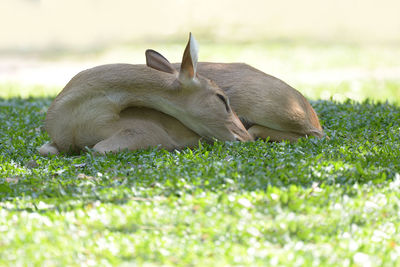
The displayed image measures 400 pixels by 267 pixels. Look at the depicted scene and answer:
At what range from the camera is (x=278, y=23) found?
22.5m

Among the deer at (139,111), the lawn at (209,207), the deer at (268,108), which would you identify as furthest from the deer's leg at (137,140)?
the deer at (268,108)

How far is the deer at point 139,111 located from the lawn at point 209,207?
281 millimetres

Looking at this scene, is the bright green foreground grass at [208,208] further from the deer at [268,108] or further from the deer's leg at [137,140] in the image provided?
the deer at [268,108]

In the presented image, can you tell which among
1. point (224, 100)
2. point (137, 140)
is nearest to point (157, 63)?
point (224, 100)

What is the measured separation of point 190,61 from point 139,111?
77 centimetres

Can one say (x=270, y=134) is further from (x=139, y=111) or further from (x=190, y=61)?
(x=139, y=111)

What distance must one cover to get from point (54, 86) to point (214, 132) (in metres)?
8.61

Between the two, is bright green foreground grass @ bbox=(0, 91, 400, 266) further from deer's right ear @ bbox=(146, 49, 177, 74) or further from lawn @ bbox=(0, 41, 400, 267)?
deer's right ear @ bbox=(146, 49, 177, 74)

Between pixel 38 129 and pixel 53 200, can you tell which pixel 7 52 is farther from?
pixel 53 200

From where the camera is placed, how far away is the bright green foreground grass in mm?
3639

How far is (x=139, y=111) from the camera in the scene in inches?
254

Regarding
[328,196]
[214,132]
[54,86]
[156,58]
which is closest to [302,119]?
[214,132]

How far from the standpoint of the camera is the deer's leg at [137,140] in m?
6.09

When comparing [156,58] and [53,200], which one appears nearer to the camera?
[53,200]
